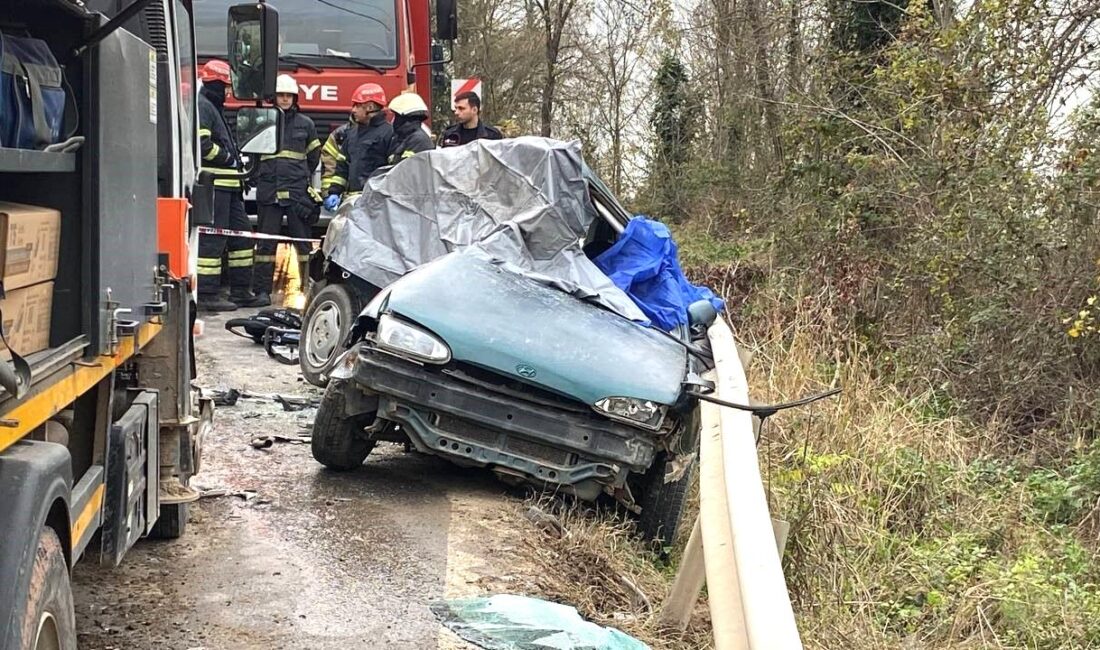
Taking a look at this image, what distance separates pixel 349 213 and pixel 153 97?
358cm

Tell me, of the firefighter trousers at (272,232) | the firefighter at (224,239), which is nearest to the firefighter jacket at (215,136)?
the firefighter at (224,239)

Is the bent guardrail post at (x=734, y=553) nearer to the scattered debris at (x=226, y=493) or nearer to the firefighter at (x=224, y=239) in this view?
the scattered debris at (x=226, y=493)

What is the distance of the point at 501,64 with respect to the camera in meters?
24.7

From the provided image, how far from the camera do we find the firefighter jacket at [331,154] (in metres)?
10.9

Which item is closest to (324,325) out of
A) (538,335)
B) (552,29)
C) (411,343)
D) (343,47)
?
(411,343)

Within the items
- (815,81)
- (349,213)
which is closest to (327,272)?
(349,213)

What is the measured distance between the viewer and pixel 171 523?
474 centimetres

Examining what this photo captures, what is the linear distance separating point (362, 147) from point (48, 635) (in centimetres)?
852

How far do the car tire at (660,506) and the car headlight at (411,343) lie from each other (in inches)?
43.8

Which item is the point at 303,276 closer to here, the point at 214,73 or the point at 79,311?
the point at 214,73

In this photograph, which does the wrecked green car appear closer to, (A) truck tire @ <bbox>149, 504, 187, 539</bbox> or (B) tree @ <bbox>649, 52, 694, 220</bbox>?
(A) truck tire @ <bbox>149, 504, 187, 539</bbox>

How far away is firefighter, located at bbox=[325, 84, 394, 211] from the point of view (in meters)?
10.6

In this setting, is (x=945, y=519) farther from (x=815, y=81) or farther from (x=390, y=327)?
(x=815, y=81)

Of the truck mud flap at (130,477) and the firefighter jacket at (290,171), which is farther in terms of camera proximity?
the firefighter jacket at (290,171)
